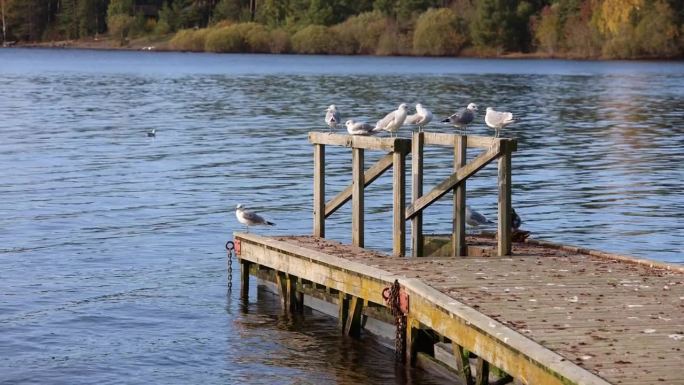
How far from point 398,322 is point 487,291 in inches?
44.7

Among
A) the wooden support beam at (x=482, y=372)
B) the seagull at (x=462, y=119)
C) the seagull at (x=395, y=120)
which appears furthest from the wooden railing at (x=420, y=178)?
the wooden support beam at (x=482, y=372)

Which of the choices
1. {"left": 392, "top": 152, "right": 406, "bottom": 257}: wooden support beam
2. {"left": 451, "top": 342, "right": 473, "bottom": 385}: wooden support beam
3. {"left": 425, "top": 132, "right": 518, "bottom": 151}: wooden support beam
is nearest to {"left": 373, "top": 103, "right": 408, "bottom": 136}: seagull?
{"left": 425, "top": 132, "right": 518, "bottom": 151}: wooden support beam

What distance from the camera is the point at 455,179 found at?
17891 millimetres

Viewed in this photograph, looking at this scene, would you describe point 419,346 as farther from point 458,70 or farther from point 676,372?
point 458,70

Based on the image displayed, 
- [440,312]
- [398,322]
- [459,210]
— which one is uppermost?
[459,210]

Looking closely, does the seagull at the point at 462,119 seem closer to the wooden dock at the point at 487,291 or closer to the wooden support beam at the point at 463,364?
the wooden dock at the point at 487,291

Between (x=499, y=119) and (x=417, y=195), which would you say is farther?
(x=499, y=119)

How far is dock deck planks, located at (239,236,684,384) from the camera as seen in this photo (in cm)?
1241

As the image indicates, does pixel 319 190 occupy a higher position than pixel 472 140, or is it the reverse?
pixel 472 140

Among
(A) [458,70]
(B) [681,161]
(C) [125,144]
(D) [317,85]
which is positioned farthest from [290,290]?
(A) [458,70]

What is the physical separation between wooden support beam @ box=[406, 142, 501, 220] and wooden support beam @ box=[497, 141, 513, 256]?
0.56ft

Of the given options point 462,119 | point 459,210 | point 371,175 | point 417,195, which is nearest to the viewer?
point 459,210

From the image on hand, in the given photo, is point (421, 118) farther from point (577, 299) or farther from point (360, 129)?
point (577, 299)

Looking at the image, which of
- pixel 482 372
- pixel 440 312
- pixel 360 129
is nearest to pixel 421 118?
pixel 360 129
